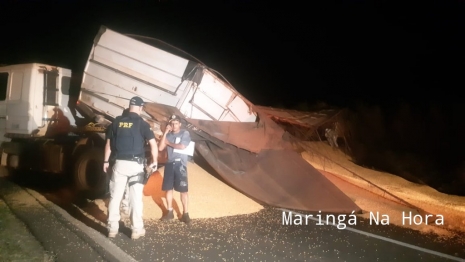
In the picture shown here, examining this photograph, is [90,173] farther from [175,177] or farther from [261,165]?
[261,165]

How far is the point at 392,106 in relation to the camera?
1856 centimetres

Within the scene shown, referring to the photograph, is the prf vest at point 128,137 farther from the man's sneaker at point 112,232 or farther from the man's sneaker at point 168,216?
the man's sneaker at point 168,216

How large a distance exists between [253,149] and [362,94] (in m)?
20.3

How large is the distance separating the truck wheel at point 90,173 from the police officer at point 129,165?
2677 mm

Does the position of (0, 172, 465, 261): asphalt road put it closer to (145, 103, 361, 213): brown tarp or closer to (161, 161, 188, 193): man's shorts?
(161, 161, 188, 193): man's shorts

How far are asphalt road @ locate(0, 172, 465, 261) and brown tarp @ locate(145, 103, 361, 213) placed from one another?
2.42 feet

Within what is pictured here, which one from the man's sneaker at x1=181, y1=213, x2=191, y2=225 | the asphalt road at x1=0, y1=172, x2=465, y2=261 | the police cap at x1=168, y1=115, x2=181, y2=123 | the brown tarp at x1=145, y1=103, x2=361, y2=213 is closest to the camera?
the asphalt road at x1=0, y1=172, x2=465, y2=261

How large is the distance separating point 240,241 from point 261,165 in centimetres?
251

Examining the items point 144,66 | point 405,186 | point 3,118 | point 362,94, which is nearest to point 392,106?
point 362,94

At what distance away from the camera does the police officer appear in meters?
5.21

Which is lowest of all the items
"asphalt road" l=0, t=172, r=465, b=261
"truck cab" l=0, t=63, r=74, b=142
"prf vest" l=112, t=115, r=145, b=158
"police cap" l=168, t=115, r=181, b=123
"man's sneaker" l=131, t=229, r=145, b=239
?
"asphalt road" l=0, t=172, r=465, b=261

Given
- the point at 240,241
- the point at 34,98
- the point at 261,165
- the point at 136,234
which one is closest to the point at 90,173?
the point at 34,98

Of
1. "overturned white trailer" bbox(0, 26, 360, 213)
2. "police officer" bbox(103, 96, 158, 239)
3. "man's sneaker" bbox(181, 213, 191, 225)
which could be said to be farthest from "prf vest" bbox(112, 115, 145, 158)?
"overturned white trailer" bbox(0, 26, 360, 213)

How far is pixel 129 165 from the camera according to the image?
17.1ft
